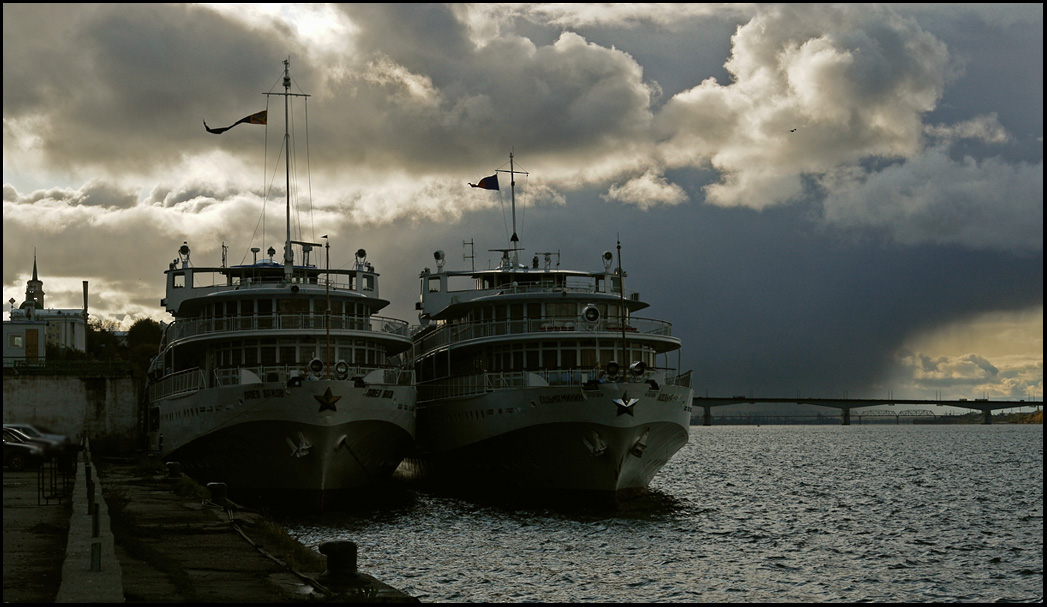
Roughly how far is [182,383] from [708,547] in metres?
24.6

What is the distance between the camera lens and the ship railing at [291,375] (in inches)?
1478

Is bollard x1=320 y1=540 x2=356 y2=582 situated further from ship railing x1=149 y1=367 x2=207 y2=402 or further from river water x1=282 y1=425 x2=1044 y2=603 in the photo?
ship railing x1=149 y1=367 x2=207 y2=402

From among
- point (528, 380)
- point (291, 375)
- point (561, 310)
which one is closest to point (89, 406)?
point (291, 375)

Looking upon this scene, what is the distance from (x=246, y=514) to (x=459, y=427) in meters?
18.8

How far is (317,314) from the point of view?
41.9 meters

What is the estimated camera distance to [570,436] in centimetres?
3750

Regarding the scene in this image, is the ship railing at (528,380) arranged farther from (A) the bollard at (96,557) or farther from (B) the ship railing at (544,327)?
(A) the bollard at (96,557)

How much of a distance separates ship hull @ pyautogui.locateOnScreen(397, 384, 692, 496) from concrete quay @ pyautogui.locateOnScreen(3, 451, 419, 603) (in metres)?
14.4

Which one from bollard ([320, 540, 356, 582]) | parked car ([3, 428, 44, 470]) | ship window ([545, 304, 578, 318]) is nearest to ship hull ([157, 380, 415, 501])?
parked car ([3, 428, 44, 470])

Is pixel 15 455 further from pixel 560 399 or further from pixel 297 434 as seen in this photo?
pixel 560 399

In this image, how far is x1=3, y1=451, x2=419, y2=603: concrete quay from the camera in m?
13.9

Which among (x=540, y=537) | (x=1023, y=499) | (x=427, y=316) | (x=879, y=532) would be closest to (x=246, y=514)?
(x=540, y=537)

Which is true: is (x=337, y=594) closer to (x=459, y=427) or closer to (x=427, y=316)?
(x=459, y=427)

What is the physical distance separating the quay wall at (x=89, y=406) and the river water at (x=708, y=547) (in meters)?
17.7
